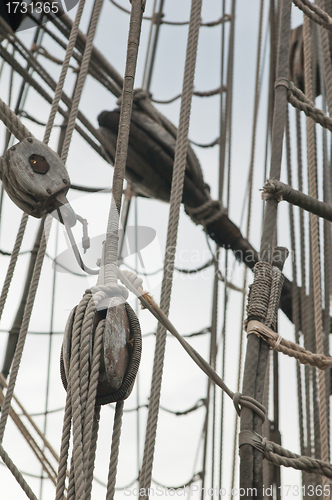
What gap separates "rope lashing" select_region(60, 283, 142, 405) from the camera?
2.99 ft

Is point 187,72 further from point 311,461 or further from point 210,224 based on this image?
point 210,224

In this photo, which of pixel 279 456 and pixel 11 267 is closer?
pixel 279 456

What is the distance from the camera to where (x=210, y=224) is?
114 inches

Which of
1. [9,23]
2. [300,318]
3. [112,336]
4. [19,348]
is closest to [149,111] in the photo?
[9,23]

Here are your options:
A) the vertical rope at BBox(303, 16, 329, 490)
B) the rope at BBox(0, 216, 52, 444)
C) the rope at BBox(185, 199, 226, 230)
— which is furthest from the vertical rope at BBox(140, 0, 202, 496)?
the rope at BBox(185, 199, 226, 230)

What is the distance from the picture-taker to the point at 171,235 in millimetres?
1180

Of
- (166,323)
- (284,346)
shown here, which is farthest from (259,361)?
(166,323)

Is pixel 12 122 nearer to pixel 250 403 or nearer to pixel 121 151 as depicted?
pixel 121 151

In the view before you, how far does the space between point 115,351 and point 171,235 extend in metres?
0.33

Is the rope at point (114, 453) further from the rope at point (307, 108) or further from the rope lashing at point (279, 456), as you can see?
the rope at point (307, 108)

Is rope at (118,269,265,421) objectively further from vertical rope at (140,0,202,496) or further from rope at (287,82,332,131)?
rope at (287,82,332,131)

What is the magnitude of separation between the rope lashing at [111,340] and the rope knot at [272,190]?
0.43 meters

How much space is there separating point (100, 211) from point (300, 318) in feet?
6.26

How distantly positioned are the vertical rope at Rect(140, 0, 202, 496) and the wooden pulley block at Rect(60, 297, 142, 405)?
0.13m
